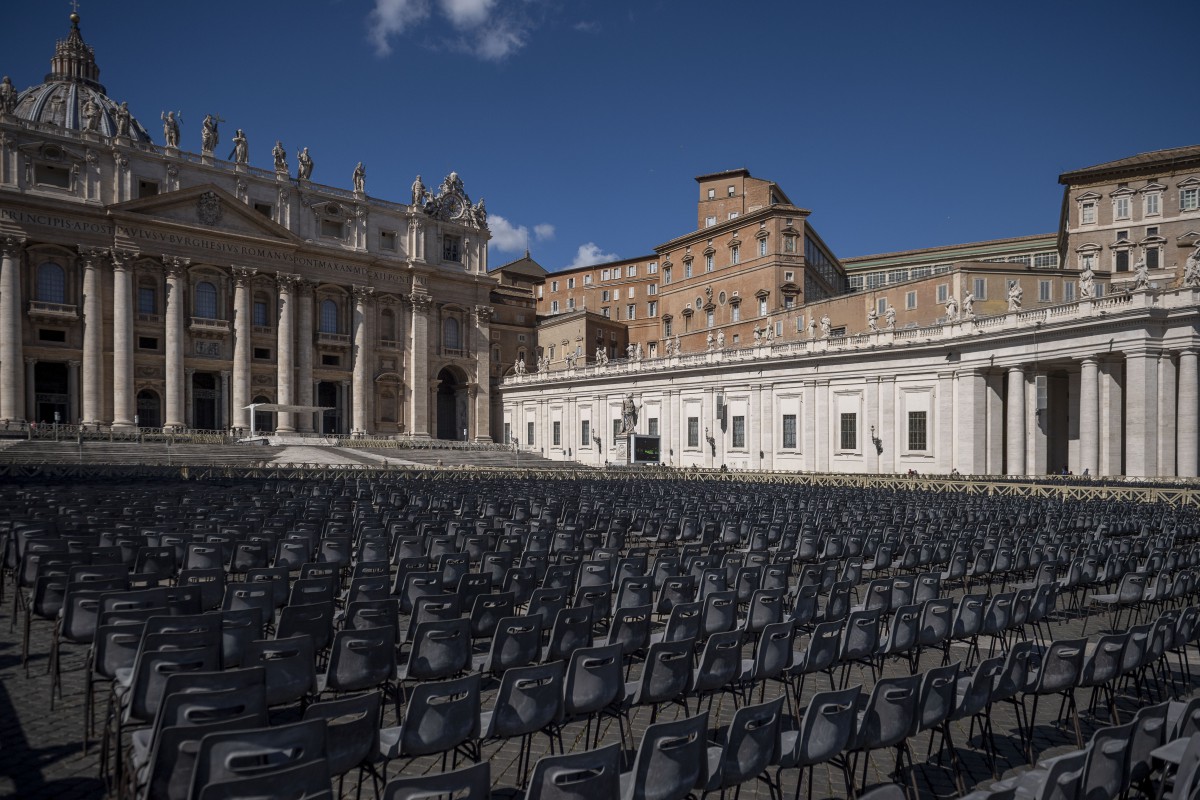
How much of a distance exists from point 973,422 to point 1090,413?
5594 mm

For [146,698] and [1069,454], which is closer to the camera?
[146,698]

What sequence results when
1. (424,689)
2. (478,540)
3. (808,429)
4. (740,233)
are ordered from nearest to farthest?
(424,689)
(478,540)
(808,429)
(740,233)

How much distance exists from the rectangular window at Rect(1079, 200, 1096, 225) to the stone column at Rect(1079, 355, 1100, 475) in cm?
2971

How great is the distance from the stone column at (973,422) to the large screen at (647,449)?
17824mm

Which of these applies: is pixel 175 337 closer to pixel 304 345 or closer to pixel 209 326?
pixel 209 326

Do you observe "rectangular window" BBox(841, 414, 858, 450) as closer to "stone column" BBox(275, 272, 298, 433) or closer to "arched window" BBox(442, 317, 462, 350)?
"arched window" BBox(442, 317, 462, 350)

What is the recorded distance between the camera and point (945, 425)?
40.2 metres

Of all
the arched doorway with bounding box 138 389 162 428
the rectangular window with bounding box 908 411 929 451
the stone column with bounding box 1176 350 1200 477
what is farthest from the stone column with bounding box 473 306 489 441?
the stone column with bounding box 1176 350 1200 477

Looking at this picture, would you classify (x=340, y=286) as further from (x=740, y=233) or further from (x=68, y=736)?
(x=68, y=736)

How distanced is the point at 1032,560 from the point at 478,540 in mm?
10004

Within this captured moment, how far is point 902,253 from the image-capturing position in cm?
7450

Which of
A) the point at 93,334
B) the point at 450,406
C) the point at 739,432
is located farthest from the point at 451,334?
the point at 739,432

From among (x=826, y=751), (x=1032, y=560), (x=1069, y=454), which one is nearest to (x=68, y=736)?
(x=826, y=751)

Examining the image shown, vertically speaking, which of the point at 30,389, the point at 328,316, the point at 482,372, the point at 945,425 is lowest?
the point at 945,425
